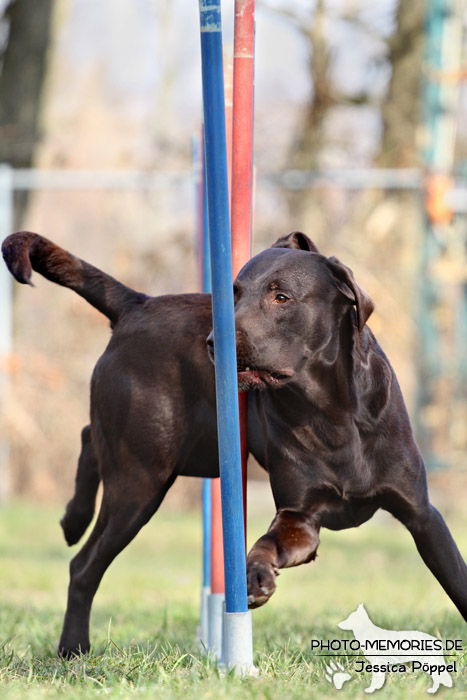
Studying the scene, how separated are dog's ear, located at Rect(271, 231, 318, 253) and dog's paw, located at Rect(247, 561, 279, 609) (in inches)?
40.7

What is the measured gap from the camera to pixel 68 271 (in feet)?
10.6

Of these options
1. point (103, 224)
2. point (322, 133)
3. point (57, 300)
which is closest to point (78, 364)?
point (57, 300)

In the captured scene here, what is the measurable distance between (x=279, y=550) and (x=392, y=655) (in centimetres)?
47

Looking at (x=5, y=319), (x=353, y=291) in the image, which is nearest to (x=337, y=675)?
(x=353, y=291)

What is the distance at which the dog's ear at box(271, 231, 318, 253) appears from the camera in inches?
126

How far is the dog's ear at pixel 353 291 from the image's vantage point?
9.13ft

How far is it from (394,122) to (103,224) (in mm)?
3653

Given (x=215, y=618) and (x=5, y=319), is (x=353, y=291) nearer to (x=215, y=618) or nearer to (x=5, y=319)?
(x=215, y=618)

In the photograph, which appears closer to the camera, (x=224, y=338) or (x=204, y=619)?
(x=224, y=338)

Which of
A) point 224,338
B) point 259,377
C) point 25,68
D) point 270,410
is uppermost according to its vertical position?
point 25,68

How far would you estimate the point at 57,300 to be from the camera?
962cm

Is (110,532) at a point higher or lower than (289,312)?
lower

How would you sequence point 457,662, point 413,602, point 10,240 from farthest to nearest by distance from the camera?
point 413,602 < point 10,240 < point 457,662

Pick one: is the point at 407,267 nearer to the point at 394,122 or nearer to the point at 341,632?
the point at 394,122
